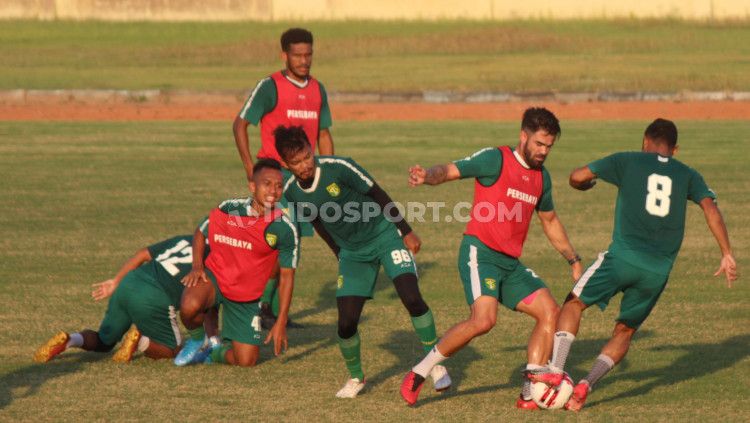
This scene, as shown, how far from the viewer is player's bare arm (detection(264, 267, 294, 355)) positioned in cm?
1009

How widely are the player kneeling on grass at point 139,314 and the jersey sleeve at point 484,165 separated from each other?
2.84 metres

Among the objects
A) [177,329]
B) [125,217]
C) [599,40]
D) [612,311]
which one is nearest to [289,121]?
[177,329]

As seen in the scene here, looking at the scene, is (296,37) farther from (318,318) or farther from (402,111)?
(402,111)

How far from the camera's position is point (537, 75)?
45438 millimetres

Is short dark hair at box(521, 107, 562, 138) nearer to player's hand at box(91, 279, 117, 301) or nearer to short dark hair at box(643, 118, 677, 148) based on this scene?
short dark hair at box(643, 118, 677, 148)

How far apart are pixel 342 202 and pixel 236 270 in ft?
4.37

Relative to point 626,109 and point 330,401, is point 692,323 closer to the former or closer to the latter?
point 330,401

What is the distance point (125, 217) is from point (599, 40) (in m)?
40.1

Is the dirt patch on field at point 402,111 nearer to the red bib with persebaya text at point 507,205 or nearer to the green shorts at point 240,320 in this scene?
the green shorts at point 240,320

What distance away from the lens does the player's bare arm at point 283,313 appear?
10094 mm

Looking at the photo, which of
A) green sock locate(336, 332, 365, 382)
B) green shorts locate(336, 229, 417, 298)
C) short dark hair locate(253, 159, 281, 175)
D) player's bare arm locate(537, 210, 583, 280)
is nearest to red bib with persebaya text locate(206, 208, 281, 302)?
short dark hair locate(253, 159, 281, 175)

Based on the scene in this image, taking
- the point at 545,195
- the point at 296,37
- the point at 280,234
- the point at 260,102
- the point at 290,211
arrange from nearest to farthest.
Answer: the point at 545,195, the point at 290,211, the point at 280,234, the point at 296,37, the point at 260,102

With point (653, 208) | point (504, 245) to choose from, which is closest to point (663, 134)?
point (653, 208)

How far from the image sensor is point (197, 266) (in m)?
11.0
